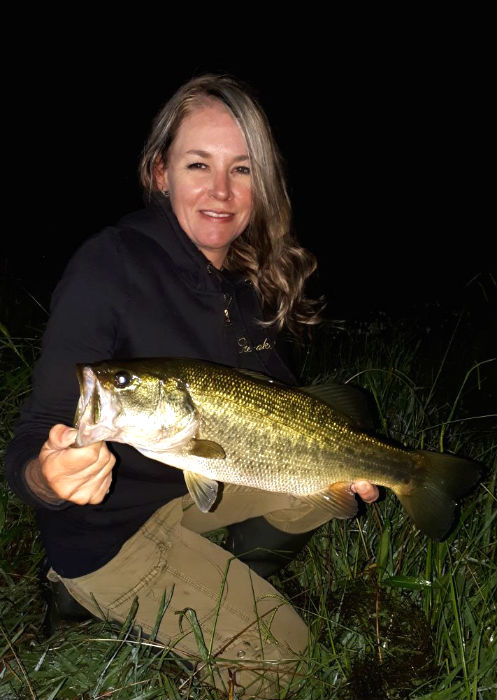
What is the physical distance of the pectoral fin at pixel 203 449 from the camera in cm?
203

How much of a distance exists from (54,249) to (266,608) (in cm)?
1256

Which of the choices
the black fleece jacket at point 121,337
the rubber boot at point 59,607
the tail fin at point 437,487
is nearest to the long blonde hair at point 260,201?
the black fleece jacket at point 121,337

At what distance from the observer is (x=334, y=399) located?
2.52 metres

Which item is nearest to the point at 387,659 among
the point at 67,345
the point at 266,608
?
the point at 266,608

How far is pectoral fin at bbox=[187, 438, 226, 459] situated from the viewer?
2031mm

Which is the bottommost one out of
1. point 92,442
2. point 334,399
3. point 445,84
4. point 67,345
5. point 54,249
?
point 54,249

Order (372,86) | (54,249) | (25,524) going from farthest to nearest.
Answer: (372,86) < (54,249) < (25,524)

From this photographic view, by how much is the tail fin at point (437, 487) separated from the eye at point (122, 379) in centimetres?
135

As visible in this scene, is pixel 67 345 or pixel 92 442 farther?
pixel 67 345

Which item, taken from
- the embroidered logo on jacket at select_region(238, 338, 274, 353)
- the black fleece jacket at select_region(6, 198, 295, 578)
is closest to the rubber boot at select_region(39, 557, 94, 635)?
the black fleece jacket at select_region(6, 198, 295, 578)

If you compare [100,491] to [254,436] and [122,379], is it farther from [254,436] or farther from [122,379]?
[254,436]

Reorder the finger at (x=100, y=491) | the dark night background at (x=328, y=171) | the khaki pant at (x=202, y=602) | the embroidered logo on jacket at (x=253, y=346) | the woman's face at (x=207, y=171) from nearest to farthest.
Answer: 1. the finger at (x=100, y=491)
2. the khaki pant at (x=202, y=602)
3. the woman's face at (x=207, y=171)
4. the embroidered logo on jacket at (x=253, y=346)
5. the dark night background at (x=328, y=171)

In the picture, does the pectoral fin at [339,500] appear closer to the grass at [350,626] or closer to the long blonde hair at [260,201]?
the grass at [350,626]

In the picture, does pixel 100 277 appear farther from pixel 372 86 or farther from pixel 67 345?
pixel 372 86
